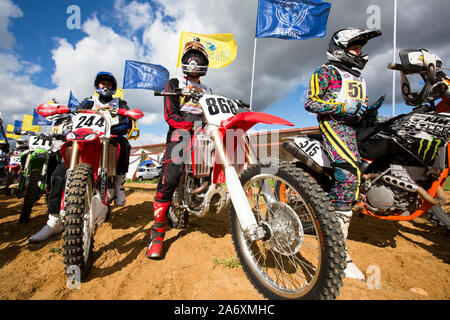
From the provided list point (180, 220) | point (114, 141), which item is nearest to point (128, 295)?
point (180, 220)

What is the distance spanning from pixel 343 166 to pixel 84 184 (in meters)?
2.66

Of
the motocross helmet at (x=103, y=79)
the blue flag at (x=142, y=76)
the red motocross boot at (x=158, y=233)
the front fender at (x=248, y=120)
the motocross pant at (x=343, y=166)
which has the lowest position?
the red motocross boot at (x=158, y=233)

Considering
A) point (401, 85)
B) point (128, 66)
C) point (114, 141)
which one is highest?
point (128, 66)

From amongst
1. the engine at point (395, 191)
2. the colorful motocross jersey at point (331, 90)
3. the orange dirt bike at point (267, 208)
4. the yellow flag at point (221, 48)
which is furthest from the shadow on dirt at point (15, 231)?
the yellow flag at point (221, 48)

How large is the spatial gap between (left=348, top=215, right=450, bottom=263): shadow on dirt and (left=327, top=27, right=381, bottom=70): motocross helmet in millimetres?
2394

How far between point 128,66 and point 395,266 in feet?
52.1

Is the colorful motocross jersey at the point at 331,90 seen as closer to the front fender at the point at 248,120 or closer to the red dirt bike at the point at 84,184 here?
the front fender at the point at 248,120

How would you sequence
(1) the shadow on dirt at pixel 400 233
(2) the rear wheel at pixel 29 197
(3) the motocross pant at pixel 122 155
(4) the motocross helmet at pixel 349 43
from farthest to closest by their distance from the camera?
1. (3) the motocross pant at pixel 122 155
2. (2) the rear wheel at pixel 29 197
3. (1) the shadow on dirt at pixel 400 233
4. (4) the motocross helmet at pixel 349 43

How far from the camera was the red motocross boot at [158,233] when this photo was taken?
7.54ft

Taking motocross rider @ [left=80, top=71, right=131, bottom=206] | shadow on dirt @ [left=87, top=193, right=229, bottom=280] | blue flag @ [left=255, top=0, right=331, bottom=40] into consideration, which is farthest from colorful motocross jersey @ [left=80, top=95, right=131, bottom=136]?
blue flag @ [left=255, top=0, right=331, bottom=40]

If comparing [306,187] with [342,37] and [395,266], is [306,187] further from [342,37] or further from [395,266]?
[342,37]

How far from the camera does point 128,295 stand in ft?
5.41

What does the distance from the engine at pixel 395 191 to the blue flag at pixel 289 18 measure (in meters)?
8.71

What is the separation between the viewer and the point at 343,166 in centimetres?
220
